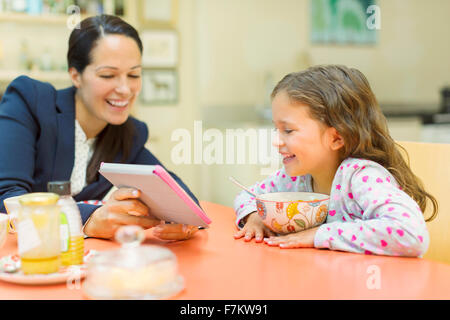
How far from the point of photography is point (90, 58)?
171 centimetres

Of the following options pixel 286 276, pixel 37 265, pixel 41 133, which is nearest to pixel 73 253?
pixel 37 265

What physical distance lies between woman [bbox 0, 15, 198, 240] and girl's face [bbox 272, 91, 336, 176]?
400 millimetres

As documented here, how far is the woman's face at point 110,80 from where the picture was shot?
1672 millimetres

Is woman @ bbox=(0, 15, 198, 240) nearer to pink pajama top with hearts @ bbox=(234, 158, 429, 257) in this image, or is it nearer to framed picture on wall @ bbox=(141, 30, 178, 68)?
pink pajama top with hearts @ bbox=(234, 158, 429, 257)

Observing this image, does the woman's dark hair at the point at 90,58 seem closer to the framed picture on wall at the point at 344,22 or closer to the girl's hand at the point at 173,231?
the girl's hand at the point at 173,231

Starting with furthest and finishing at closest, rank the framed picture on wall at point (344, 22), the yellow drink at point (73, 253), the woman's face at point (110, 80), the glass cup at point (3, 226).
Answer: the framed picture on wall at point (344, 22), the woman's face at point (110, 80), the glass cup at point (3, 226), the yellow drink at point (73, 253)

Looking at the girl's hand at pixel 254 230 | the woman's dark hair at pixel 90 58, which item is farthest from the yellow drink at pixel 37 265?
the woman's dark hair at pixel 90 58

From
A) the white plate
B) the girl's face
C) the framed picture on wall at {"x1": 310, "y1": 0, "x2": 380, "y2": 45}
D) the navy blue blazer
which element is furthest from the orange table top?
the framed picture on wall at {"x1": 310, "y1": 0, "x2": 380, "y2": 45}

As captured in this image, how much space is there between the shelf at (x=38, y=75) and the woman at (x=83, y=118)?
6.91ft

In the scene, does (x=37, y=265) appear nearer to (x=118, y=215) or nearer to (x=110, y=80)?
(x=118, y=215)

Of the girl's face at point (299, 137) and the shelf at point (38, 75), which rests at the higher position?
the shelf at point (38, 75)

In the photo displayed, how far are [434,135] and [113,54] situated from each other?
3.23 meters

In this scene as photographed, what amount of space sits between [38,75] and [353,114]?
9.98 feet

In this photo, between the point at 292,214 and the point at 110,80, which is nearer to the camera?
the point at 292,214
